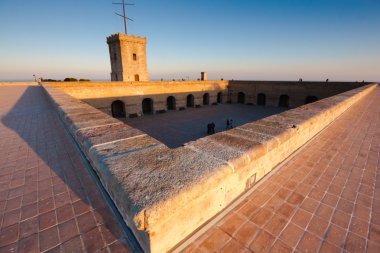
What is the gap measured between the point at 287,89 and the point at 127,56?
20.9 metres

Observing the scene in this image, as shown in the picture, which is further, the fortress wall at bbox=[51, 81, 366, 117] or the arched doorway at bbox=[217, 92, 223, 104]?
the arched doorway at bbox=[217, 92, 223, 104]

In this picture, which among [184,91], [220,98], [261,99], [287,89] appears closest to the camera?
[184,91]

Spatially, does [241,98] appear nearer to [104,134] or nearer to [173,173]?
[104,134]

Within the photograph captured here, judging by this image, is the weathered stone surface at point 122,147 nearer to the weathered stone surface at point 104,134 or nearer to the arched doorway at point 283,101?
the weathered stone surface at point 104,134

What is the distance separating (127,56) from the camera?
2284 cm

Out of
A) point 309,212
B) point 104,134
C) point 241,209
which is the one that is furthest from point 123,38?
point 309,212

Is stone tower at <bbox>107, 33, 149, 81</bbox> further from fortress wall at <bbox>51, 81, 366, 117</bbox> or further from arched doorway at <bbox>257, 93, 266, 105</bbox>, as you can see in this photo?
arched doorway at <bbox>257, 93, 266, 105</bbox>

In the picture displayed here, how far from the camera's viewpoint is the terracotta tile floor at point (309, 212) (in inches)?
51.9

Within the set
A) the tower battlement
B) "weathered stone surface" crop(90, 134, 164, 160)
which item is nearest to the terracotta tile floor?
"weathered stone surface" crop(90, 134, 164, 160)

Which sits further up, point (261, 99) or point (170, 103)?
point (261, 99)

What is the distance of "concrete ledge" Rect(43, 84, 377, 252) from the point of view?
104cm

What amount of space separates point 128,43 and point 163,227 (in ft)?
84.2

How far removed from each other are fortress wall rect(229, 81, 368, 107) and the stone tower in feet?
43.8

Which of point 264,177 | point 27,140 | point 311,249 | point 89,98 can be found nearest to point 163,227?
point 311,249
